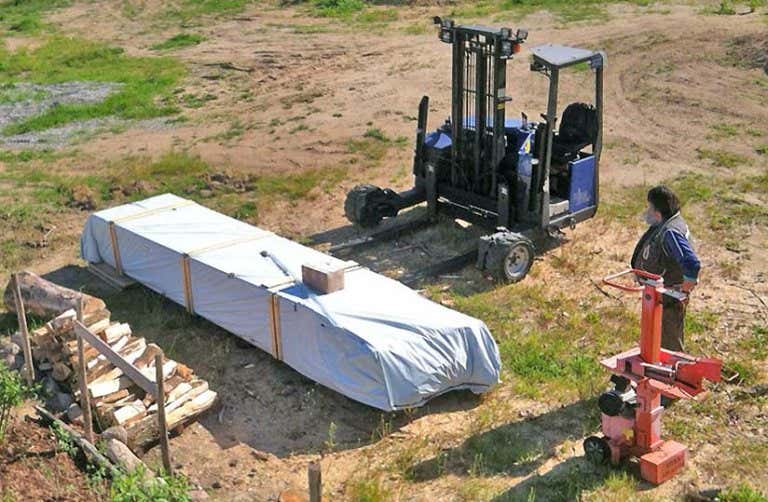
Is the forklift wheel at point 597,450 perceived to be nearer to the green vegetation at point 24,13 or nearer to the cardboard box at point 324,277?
the cardboard box at point 324,277

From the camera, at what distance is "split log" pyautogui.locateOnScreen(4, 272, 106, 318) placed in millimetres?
11039

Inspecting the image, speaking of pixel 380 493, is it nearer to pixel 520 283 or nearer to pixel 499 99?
pixel 520 283

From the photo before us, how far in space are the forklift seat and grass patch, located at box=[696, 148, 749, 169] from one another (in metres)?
4.66

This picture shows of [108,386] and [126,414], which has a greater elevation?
[108,386]

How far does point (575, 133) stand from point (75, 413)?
763 centimetres

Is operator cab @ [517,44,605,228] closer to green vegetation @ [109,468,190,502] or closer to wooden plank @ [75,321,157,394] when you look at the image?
wooden plank @ [75,321,157,394]

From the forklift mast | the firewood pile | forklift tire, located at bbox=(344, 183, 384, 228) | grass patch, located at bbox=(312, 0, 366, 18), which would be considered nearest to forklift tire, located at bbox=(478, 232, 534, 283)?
the forklift mast

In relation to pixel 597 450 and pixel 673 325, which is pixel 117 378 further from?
pixel 673 325

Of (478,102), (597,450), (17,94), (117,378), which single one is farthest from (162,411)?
(17,94)

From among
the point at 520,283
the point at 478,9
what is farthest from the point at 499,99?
the point at 478,9

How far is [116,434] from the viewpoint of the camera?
8789 mm

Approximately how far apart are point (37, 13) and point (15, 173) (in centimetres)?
1895

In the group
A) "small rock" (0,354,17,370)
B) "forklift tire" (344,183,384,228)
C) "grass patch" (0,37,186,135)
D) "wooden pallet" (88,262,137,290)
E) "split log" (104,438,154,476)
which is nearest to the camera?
"split log" (104,438,154,476)

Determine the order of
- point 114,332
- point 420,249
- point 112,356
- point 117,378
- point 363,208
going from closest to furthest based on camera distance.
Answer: point 112,356 < point 117,378 < point 114,332 < point 420,249 < point 363,208
